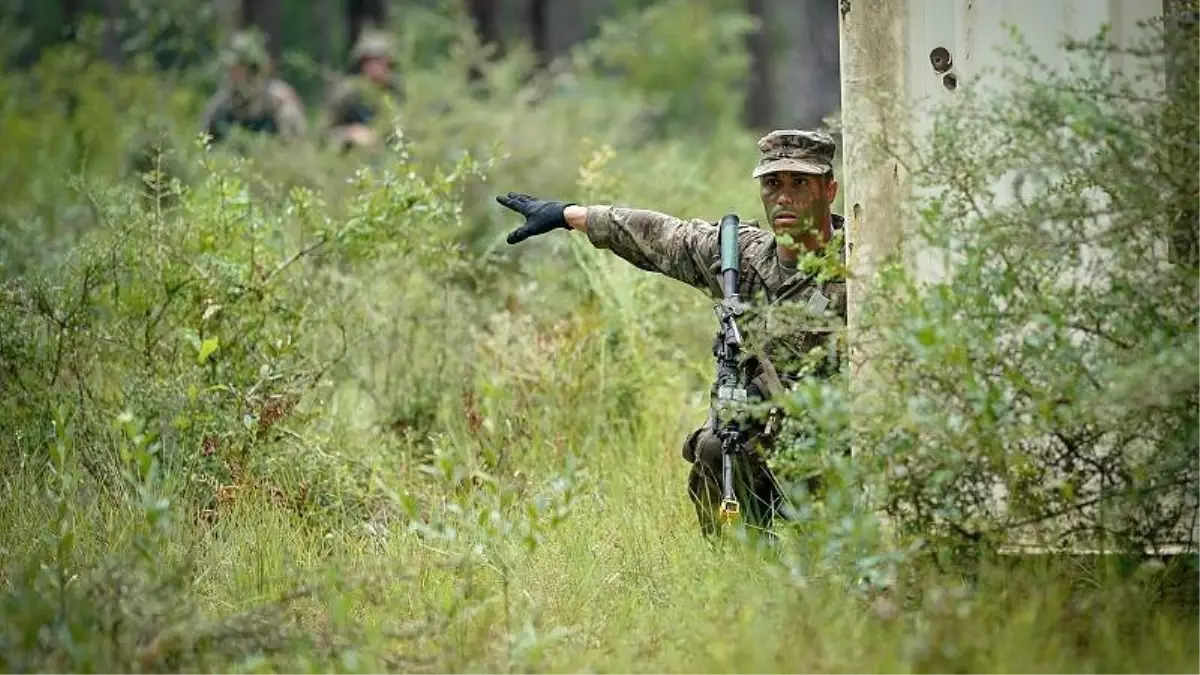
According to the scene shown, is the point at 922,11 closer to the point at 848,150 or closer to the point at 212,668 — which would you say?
the point at 848,150

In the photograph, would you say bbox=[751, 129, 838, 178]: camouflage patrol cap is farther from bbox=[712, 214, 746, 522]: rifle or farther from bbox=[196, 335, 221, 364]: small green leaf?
bbox=[196, 335, 221, 364]: small green leaf

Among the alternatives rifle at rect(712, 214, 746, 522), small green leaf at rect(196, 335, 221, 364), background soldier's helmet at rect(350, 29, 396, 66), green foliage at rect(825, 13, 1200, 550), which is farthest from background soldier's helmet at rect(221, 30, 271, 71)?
green foliage at rect(825, 13, 1200, 550)

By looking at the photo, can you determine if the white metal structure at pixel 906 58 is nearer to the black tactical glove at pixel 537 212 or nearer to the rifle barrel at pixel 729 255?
the rifle barrel at pixel 729 255

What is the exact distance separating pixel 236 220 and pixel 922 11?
10.6 ft

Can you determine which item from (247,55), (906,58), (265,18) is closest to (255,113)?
(247,55)

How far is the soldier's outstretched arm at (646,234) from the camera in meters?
6.94

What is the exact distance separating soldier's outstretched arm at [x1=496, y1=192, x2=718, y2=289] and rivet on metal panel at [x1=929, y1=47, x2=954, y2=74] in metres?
1.34

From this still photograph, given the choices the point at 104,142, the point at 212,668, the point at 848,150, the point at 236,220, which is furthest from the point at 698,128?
the point at 212,668

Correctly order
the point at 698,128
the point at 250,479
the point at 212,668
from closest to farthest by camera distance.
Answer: the point at 212,668 < the point at 250,479 < the point at 698,128

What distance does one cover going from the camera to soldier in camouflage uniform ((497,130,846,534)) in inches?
264

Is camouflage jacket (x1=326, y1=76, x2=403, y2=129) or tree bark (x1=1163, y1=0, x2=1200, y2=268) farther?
camouflage jacket (x1=326, y1=76, x2=403, y2=129)

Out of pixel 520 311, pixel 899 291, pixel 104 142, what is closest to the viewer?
pixel 899 291

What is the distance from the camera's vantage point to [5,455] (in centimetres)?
709

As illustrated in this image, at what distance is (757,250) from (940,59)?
1285 mm
